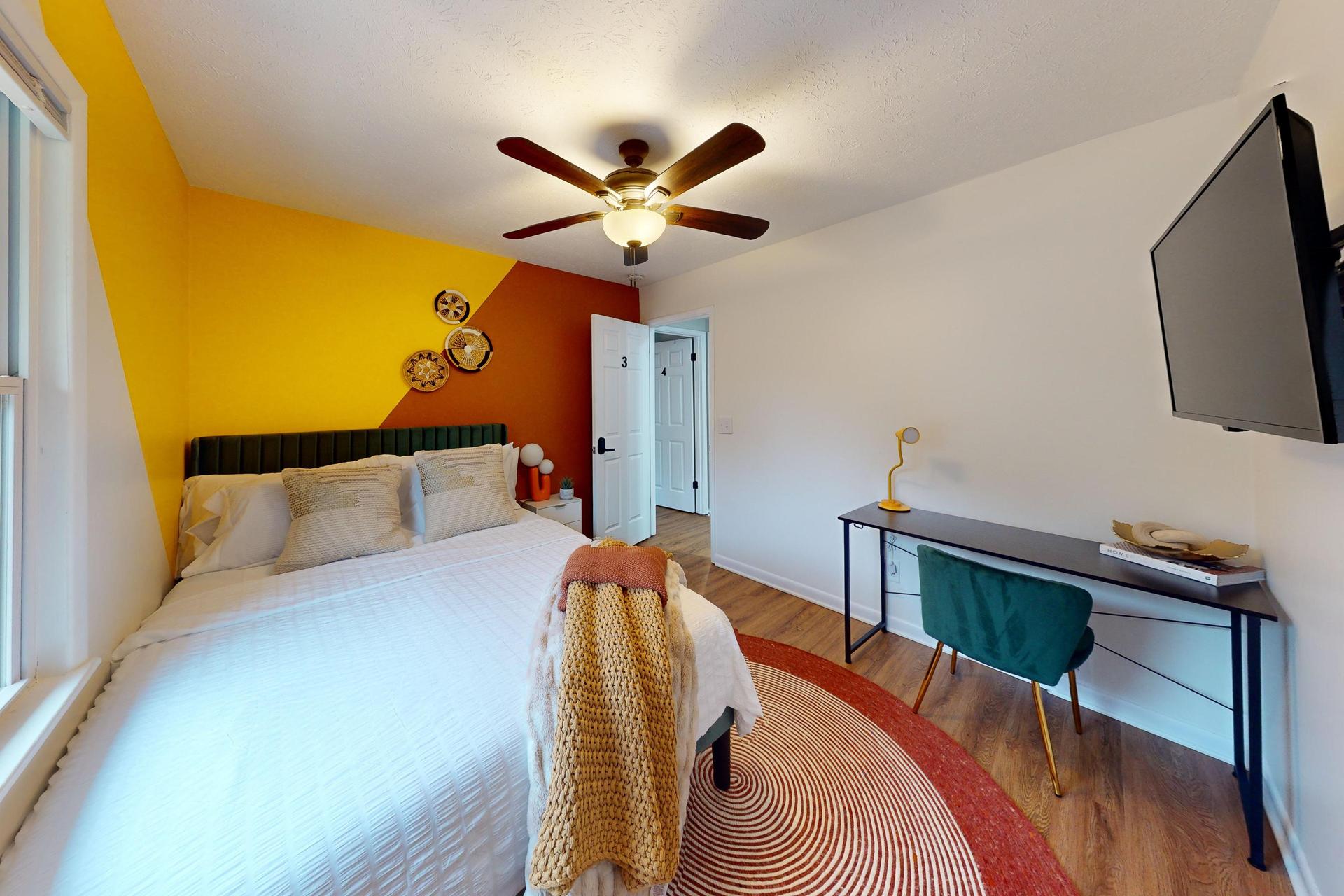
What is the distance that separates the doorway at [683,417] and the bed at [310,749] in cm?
348

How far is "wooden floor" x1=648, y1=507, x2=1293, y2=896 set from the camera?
4.06 feet

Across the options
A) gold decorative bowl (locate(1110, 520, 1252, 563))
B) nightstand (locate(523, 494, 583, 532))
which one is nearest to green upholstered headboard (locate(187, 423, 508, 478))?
nightstand (locate(523, 494, 583, 532))

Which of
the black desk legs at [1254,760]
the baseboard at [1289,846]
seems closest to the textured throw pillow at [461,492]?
the black desk legs at [1254,760]

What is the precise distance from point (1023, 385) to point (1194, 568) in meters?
0.92

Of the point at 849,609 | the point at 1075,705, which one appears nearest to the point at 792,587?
the point at 849,609

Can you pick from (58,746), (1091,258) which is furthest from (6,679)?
(1091,258)

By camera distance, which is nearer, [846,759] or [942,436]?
[846,759]

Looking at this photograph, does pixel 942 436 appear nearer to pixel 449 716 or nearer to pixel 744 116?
pixel 744 116

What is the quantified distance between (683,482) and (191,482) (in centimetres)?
400

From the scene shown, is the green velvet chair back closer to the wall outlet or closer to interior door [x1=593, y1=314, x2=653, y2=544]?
the wall outlet

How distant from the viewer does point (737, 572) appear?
134 inches

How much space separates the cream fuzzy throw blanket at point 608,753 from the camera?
2.81ft

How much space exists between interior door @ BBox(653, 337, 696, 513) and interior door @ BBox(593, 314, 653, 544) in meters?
0.89

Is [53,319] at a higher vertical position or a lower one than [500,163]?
lower
